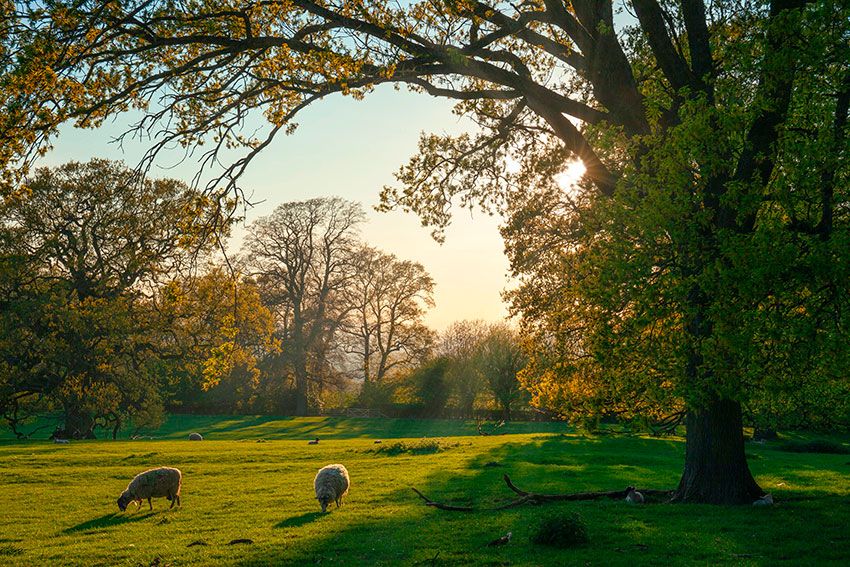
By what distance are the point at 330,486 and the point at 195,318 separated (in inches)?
1196

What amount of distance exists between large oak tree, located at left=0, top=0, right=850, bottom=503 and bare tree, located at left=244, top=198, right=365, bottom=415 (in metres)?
53.9

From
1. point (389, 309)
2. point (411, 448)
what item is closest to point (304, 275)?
point (389, 309)

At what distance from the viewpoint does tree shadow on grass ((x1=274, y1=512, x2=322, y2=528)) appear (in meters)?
17.1

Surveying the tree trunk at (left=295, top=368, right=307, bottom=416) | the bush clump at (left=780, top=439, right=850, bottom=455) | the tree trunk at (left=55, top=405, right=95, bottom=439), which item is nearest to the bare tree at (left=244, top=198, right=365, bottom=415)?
the tree trunk at (left=295, top=368, right=307, bottom=416)

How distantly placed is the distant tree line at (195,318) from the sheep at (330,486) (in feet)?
14.6

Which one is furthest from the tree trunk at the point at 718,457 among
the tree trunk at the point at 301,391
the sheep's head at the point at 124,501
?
the tree trunk at the point at 301,391

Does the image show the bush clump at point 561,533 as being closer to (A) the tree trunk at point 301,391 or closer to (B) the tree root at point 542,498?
(B) the tree root at point 542,498

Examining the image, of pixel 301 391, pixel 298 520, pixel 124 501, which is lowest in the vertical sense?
pixel 298 520

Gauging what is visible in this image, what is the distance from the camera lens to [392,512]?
18.5 metres

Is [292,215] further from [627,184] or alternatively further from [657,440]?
[627,184]

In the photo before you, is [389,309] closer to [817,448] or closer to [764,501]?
[817,448]

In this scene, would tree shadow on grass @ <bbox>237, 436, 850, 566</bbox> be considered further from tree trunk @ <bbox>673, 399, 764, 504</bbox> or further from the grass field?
tree trunk @ <bbox>673, 399, 764, 504</bbox>

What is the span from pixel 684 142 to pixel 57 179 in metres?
44.4

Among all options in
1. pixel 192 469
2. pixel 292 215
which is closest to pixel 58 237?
pixel 192 469
